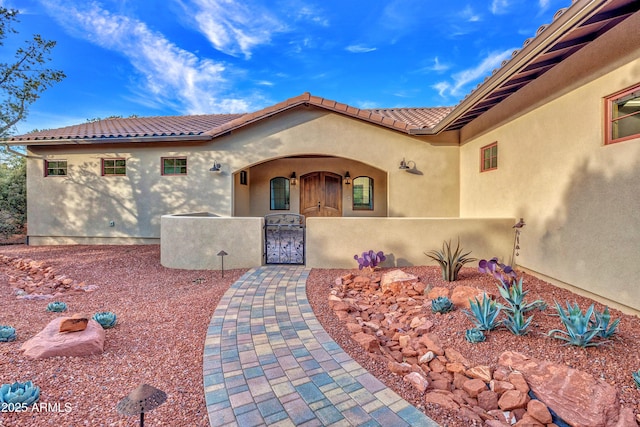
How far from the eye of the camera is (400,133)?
925cm

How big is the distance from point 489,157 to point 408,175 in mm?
2381

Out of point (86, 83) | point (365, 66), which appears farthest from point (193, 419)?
point (86, 83)

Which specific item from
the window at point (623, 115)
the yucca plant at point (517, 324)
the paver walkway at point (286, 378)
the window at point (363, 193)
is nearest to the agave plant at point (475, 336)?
the yucca plant at point (517, 324)

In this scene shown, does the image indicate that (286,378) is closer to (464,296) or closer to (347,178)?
(464,296)

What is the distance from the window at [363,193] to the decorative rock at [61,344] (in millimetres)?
10425

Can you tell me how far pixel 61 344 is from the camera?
9.83 ft

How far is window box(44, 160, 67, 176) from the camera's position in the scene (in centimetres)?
1052

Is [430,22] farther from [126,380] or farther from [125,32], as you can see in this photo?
[126,380]

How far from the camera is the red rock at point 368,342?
3.37 m

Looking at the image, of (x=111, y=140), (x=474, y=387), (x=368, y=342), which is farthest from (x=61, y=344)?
(x=111, y=140)

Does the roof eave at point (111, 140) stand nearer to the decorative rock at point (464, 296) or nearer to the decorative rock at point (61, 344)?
the decorative rock at point (61, 344)

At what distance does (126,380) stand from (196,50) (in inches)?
535

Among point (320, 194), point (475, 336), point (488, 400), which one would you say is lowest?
point (488, 400)

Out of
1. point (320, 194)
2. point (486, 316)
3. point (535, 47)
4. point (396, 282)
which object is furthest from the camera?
point (320, 194)
